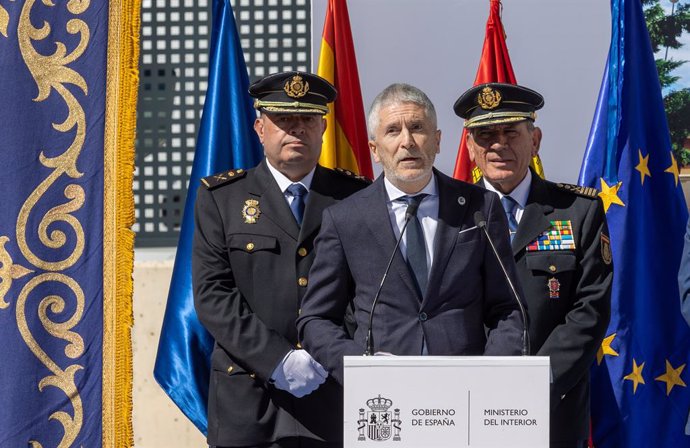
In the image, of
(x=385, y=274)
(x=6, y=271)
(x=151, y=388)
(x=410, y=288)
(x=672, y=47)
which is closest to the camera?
(x=385, y=274)

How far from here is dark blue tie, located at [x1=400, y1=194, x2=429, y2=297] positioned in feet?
9.17

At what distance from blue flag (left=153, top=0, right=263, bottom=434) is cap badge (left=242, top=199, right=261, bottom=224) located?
2.35 ft

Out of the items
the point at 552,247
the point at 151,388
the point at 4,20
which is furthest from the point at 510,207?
the point at 151,388

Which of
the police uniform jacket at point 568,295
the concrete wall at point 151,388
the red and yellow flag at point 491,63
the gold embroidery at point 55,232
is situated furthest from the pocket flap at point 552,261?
the concrete wall at point 151,388

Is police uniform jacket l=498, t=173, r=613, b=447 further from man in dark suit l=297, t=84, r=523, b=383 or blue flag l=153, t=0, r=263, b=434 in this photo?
blue flag l=153, t=0, r=263, b=434

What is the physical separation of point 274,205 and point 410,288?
0.73 meters

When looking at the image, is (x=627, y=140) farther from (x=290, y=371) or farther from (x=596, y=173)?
(x=290, y=371)

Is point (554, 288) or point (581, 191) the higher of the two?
point (581, 191)

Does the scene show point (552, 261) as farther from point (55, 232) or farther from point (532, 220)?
point (55, 232)

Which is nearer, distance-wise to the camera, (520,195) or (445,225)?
(445,225)

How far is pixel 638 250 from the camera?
4027 mm

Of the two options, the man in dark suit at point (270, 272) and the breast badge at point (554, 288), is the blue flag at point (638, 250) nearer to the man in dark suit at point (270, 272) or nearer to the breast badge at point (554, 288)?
the breast badge at point (554, 288)

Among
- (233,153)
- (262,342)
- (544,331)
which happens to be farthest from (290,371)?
(233,153)

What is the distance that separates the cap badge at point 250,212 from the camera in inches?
130
